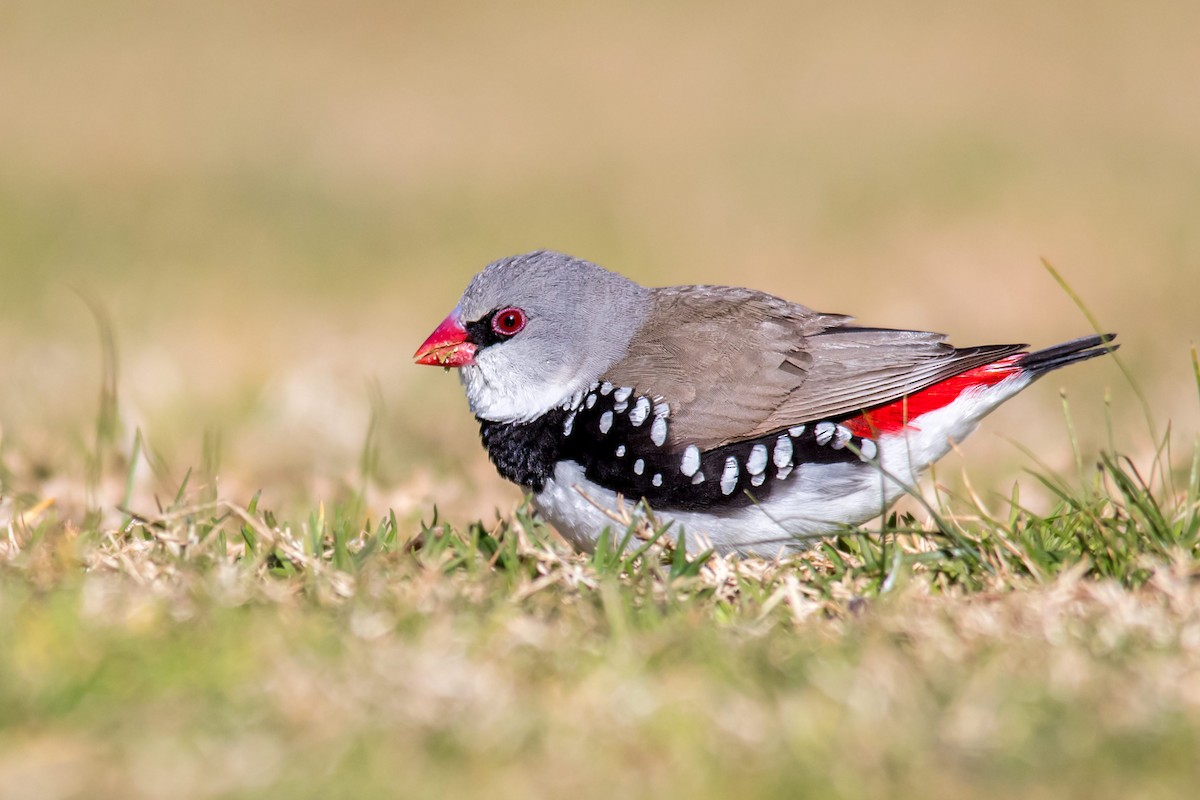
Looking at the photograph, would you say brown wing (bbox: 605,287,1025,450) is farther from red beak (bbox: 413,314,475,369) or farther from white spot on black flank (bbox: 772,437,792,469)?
red beak (bbox: 413,314,475,369)

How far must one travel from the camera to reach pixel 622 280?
545cm

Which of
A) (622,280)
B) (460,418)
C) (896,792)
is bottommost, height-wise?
(460,418)

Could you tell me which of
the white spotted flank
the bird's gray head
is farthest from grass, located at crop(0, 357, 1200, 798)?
the bird's gray head

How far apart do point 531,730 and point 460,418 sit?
516cm

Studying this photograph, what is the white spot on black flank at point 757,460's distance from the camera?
4707mm

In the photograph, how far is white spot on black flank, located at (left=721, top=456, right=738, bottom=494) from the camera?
15.3 ft

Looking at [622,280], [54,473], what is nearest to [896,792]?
[622,280]

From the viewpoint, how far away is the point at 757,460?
472 centimetres

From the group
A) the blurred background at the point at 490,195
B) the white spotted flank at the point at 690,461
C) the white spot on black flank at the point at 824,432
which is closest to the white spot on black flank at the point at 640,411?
the white spotted flank at the point at 690,461

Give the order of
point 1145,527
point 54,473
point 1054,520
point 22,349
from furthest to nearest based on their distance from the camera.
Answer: point 22,349 < point 54,473 < point 1054,520 < point 1145,527

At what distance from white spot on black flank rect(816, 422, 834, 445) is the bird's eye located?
117 cm

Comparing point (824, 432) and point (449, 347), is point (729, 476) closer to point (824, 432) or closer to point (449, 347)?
point (824, 432)

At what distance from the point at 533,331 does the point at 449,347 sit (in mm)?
324

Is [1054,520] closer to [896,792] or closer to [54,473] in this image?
[896,792]
